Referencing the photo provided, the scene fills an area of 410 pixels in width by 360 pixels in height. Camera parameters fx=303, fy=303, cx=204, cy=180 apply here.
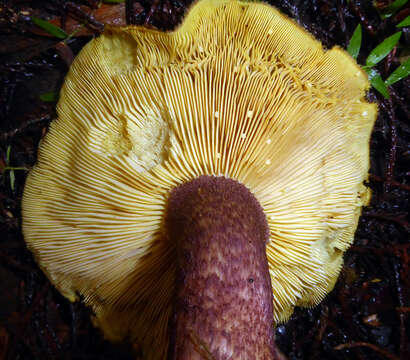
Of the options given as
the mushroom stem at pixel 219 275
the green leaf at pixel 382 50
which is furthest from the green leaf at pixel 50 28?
the green leaf at pixel 382 50

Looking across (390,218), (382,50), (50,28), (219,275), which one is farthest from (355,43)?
(50,28)

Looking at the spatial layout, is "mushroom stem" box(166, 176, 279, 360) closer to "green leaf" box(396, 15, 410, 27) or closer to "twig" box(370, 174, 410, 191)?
"twig" box(370, 174, 410, 191)

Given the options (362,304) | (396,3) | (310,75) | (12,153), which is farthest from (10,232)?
(396,3)

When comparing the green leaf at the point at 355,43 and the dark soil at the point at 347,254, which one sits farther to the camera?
the green leaf at the point at 355,43

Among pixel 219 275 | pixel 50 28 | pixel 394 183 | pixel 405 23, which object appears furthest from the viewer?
pixel 394 183

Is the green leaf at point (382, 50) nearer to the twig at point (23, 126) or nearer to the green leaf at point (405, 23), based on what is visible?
the green leaf at point (405, 23)

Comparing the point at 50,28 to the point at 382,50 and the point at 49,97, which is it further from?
the point at 382,50
